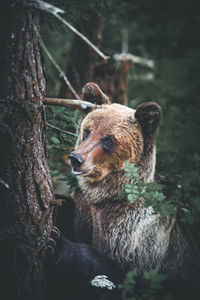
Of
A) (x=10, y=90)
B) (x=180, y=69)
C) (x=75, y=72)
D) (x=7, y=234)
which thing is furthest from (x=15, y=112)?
(x=180, y=69)

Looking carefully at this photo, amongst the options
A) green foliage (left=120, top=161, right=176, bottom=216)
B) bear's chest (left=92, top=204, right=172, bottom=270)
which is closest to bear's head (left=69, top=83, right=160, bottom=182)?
bear's chest (left=92, top=204, right=172, bottom=270)

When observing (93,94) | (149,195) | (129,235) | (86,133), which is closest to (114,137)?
(86,133)

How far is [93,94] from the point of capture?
3543 millimetres

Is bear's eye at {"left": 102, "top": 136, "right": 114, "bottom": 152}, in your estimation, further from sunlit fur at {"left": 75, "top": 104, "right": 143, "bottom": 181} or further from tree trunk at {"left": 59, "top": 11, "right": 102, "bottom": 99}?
tree trunk at {"left": 59, "top": 11, "right": 102, "bottom": 99}

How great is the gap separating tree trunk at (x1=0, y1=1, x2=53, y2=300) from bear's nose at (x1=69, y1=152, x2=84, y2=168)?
0.96ft

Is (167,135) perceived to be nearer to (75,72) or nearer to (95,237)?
(75,72)

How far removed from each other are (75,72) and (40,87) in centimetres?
336

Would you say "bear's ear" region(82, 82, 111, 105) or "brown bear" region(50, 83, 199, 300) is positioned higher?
"bear's ear" region(82, 82, 111, 105)

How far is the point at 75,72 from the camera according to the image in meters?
5.65

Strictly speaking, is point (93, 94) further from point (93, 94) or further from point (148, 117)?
point (148, 117)

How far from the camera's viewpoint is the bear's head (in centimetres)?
310

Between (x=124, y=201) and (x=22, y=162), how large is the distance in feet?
4.16

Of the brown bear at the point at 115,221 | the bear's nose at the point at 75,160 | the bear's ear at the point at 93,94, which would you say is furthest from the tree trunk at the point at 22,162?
the bear's ear at the point at 93,94

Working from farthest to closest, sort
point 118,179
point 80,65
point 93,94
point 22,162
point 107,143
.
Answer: point 80,65, point 93,94, point 118,179, point 107,143, point 22,162
